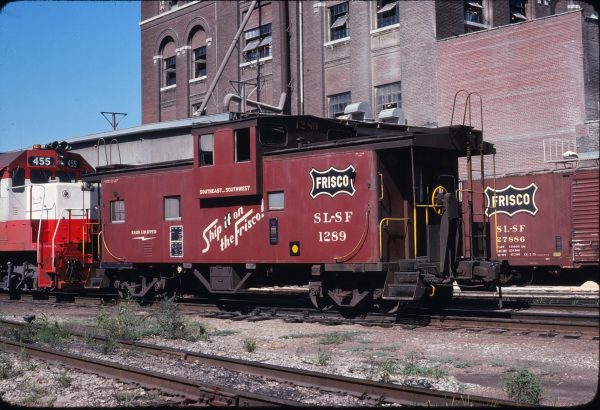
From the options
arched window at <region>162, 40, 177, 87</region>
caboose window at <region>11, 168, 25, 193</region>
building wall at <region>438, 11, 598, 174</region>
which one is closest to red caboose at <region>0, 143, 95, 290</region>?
caboose window at <region>11, 168, 25, 193</region>

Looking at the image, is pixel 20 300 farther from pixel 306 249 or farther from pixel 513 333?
pixel 513 333

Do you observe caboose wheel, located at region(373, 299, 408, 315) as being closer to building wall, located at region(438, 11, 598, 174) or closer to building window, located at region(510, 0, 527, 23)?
building wall, located at region(438, 11, 598, 174)

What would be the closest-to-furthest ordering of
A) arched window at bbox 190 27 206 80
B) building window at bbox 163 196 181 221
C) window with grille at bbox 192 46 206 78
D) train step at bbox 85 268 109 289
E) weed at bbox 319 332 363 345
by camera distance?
weed at bbox 319 332 363 345
building window at bbox 163 196 181 221
train step at bbox 85 268 109 289
arched window at bbox 190 27 206 80
window with grille at bbox 192 46 206 78

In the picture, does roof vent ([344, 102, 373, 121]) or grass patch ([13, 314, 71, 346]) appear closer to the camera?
grass patch ([13, 314, 71, 346])

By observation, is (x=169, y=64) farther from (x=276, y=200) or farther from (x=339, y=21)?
(x=276, y=200)

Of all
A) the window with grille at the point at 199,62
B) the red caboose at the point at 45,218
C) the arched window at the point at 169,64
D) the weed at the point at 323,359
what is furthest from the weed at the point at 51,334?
the arched window at the point at 169,64

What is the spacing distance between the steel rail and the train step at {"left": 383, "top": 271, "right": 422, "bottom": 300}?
5.50 meters

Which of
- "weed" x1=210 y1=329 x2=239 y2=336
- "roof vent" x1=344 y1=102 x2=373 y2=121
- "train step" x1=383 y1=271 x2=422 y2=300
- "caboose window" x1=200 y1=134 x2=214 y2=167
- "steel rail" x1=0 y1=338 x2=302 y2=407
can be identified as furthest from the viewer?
"roof vent" x1=344 y1=102 x2=373 y2=121

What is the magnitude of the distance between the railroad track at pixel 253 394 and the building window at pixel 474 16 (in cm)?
2752

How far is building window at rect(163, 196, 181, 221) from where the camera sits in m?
17.0

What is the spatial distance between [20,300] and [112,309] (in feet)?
17.4

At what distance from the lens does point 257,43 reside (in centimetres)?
3944

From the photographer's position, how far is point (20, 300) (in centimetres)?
2141

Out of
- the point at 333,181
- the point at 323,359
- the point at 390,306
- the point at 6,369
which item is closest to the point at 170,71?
the point at 333,181
